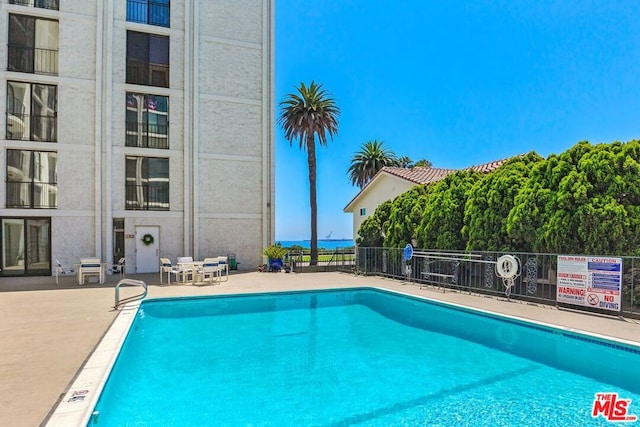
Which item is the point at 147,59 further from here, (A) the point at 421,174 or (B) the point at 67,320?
(A) the point at 421,174

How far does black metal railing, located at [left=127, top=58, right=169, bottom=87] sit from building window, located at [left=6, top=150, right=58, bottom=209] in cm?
488

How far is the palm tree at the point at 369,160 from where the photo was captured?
123 feet

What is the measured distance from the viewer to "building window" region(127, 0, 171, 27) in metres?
18.2

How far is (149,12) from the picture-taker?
18.5 meters

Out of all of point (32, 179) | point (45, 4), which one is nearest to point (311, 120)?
point (45, 4)

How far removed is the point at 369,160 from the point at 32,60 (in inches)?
1064

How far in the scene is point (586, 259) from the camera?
883cm

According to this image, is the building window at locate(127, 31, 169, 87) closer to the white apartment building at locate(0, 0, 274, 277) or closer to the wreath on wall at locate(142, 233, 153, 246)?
the white apartment building at locate(0, 0, 274, 277)

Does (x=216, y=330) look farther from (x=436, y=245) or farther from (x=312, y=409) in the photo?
(x=436, y=245)

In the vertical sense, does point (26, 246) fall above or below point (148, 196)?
below

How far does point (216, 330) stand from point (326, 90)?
19397 mm

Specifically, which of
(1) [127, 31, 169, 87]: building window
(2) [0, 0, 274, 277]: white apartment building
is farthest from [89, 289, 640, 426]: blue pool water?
(1) [127, 31, 169, 87]: building window

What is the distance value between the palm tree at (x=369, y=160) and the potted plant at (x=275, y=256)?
801 inches

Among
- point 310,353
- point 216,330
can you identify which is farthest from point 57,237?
point 310,353
